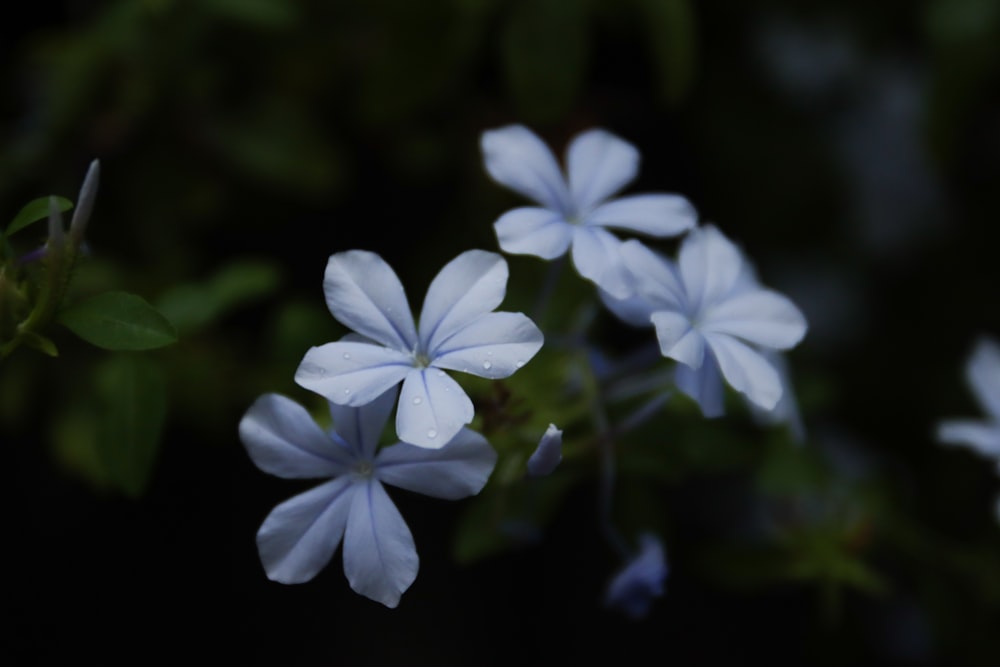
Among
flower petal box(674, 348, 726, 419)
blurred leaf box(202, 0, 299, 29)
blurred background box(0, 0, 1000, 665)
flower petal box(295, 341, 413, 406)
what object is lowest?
blurred background box(0, 0, 1000, 665)

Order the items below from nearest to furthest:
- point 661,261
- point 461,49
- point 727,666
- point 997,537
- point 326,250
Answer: point 661,261, point 461,49, point 997,537, point 326,250, point 727,666

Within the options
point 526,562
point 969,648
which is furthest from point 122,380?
point 969,648

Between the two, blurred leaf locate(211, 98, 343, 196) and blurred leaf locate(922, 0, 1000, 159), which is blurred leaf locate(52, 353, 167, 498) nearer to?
blurred leaf locate(211, 98, 343, 196)

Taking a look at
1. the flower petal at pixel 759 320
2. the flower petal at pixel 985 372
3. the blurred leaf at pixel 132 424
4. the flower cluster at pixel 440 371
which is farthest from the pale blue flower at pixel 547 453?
the flower petal at pixel 985 372

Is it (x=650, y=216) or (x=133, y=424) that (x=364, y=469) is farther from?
(x=650, y=216)

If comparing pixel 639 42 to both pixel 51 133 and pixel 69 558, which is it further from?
pixel 69 558

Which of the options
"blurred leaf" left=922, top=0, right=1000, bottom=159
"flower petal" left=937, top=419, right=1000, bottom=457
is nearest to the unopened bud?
"flower petal" left=937, top=419, right=1000, bottom=457

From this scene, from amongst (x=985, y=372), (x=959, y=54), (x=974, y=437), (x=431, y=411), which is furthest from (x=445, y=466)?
(x=959, y=54)
